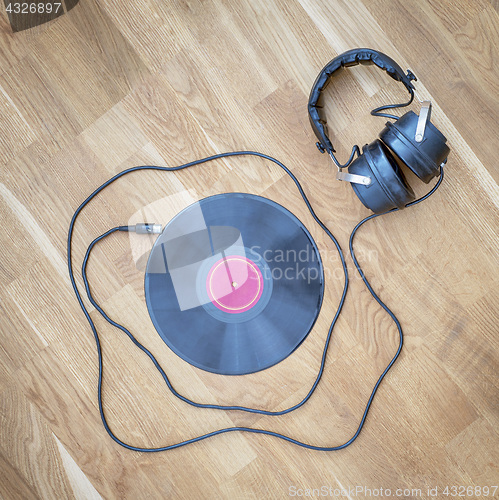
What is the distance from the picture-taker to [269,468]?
0.86 meters

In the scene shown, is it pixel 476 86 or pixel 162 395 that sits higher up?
pixel 476 86

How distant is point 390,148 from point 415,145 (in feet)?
0.14

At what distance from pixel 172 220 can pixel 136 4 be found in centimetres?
47

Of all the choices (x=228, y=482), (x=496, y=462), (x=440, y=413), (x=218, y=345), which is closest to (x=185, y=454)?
(x=228, y=482)

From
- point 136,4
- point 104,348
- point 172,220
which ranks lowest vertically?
point 104,348

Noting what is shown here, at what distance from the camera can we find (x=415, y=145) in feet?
2.33

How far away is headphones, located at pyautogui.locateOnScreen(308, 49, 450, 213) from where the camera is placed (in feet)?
2.35

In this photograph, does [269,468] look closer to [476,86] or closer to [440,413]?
[440,413]

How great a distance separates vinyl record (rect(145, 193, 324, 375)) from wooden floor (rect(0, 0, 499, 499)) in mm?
38

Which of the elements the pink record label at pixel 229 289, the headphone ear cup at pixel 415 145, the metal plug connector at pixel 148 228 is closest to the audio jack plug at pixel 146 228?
the metal plug connector at pixel 148 228

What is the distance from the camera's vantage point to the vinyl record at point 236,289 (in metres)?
0.85

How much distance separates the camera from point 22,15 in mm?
892

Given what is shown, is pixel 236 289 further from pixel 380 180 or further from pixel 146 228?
pixel 380 180

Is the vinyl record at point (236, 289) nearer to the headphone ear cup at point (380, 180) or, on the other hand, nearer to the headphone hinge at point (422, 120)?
the headphone ear cup at point (380, 180)
